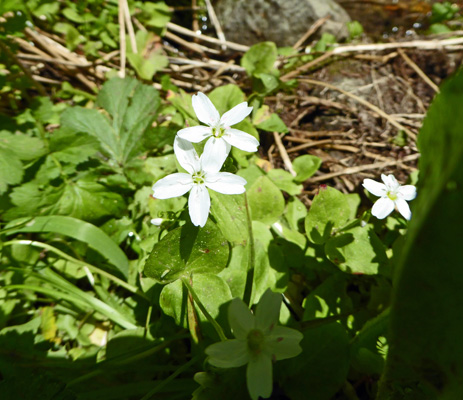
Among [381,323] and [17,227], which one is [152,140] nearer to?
[17,227]

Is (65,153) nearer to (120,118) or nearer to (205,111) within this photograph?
(120,118)

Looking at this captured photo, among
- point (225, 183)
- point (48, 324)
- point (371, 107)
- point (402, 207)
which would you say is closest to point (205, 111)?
point (225, 183)

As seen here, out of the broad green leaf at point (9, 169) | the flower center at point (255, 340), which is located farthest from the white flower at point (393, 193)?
the broad green leaf at point (9, 169)

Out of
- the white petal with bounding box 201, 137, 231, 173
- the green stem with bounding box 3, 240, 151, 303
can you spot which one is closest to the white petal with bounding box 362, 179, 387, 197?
the white petal with bounding box 201, 137, 231, 173

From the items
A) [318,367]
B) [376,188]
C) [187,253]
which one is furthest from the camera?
[376,188]

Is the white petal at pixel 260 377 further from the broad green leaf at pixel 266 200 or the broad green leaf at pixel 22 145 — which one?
the broad green leaf at pixel 22 145
